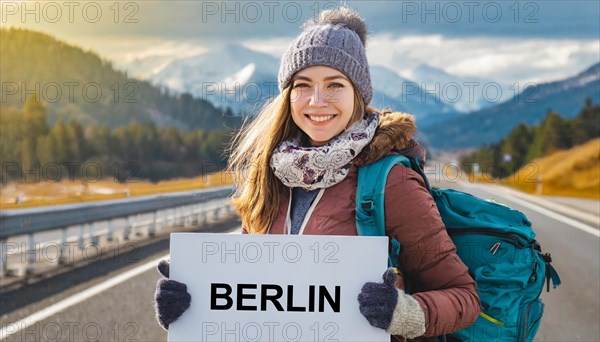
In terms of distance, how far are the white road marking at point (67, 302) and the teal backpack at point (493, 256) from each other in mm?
4926

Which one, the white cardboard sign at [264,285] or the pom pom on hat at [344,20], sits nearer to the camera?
the white cardboard sign at [264,285]

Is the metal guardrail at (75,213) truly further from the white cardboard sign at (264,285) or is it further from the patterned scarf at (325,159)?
the white cardboard sign at (264,285)

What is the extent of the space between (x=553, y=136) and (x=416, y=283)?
119m

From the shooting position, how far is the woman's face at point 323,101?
3049 millimetres

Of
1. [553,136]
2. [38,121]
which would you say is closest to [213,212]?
[38,121]

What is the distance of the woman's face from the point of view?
3049mm

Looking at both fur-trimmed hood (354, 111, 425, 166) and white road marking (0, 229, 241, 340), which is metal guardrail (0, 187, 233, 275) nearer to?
white road marking (0, 229, 241, 340)

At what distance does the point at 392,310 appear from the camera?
102 inches

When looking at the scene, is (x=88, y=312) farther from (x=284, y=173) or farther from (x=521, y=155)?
(x=521, y=155)

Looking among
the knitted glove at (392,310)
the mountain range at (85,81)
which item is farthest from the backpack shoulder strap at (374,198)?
the mountain range at (85,81)

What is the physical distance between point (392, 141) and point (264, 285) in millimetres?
711

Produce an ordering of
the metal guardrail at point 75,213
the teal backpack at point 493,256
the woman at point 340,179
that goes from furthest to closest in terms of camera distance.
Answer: the metal guardrail at point 75,213 → the teal backpack at point 493,256 → the woman at point 340,179

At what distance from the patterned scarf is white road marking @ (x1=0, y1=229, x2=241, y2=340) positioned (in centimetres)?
463

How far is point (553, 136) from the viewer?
116 meters
